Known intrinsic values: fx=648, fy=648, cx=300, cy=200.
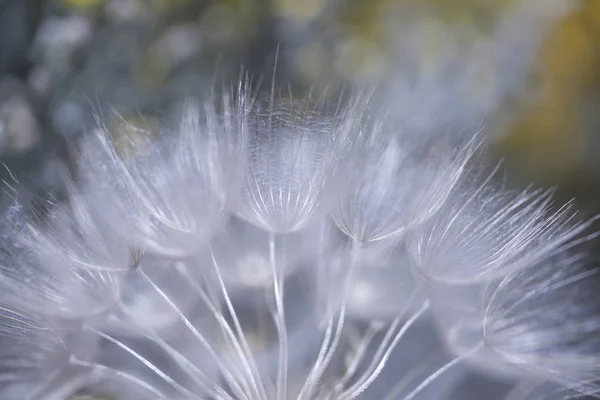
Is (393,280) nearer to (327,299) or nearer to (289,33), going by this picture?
(327,299)

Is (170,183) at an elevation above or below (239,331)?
above

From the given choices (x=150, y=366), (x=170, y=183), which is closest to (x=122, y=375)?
(x=150, y=366)

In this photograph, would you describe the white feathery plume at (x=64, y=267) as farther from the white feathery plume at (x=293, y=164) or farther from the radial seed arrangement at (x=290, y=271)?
→ the white feathery plume at (x=293, y=164)

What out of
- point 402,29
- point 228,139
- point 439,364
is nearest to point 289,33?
point 402,29

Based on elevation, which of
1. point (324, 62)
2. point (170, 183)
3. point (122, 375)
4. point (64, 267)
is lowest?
point (122, 375)

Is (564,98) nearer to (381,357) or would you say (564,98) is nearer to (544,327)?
(544,327)

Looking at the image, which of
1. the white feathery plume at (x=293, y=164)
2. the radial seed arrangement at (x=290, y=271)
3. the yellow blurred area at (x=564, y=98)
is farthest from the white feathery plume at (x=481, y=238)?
the yellow blurred area at (x=564, y=98)

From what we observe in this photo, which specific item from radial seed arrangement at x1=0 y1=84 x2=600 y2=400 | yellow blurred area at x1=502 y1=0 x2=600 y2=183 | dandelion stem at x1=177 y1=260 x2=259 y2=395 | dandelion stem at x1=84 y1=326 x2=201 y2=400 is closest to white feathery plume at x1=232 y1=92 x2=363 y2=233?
radial seed arrangement at x1=0 y1=84 x2=600 y2=400
